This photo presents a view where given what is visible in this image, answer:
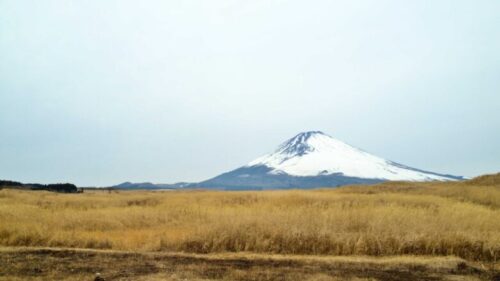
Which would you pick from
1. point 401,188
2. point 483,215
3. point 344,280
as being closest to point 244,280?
point 344,280

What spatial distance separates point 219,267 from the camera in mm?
10570

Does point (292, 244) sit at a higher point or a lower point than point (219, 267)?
higher

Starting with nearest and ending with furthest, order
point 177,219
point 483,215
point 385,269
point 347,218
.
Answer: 1. point 385,269
2. point 347,218
3. point 483,215
4. point 177,219

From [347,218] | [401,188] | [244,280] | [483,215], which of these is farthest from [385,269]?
[401,188]

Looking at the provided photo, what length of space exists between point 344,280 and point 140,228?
38.7 ft

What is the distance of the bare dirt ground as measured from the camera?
9.68 meters

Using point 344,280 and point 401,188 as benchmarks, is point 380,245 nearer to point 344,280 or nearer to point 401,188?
point 344,280

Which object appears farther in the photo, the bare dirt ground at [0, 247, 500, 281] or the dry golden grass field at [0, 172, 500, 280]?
the dry golden grass field at [0, 172, 500, 280]

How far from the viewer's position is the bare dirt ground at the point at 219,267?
31.8 ft

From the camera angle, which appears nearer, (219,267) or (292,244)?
(219,267)

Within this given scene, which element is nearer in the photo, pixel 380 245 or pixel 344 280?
pixel 344 280

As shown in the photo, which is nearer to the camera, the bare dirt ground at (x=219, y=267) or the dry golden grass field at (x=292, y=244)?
the bare dirt ground at (x=219, y=267)

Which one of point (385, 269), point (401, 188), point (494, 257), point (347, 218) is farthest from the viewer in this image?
point (401, 188)

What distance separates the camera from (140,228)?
1895cm
